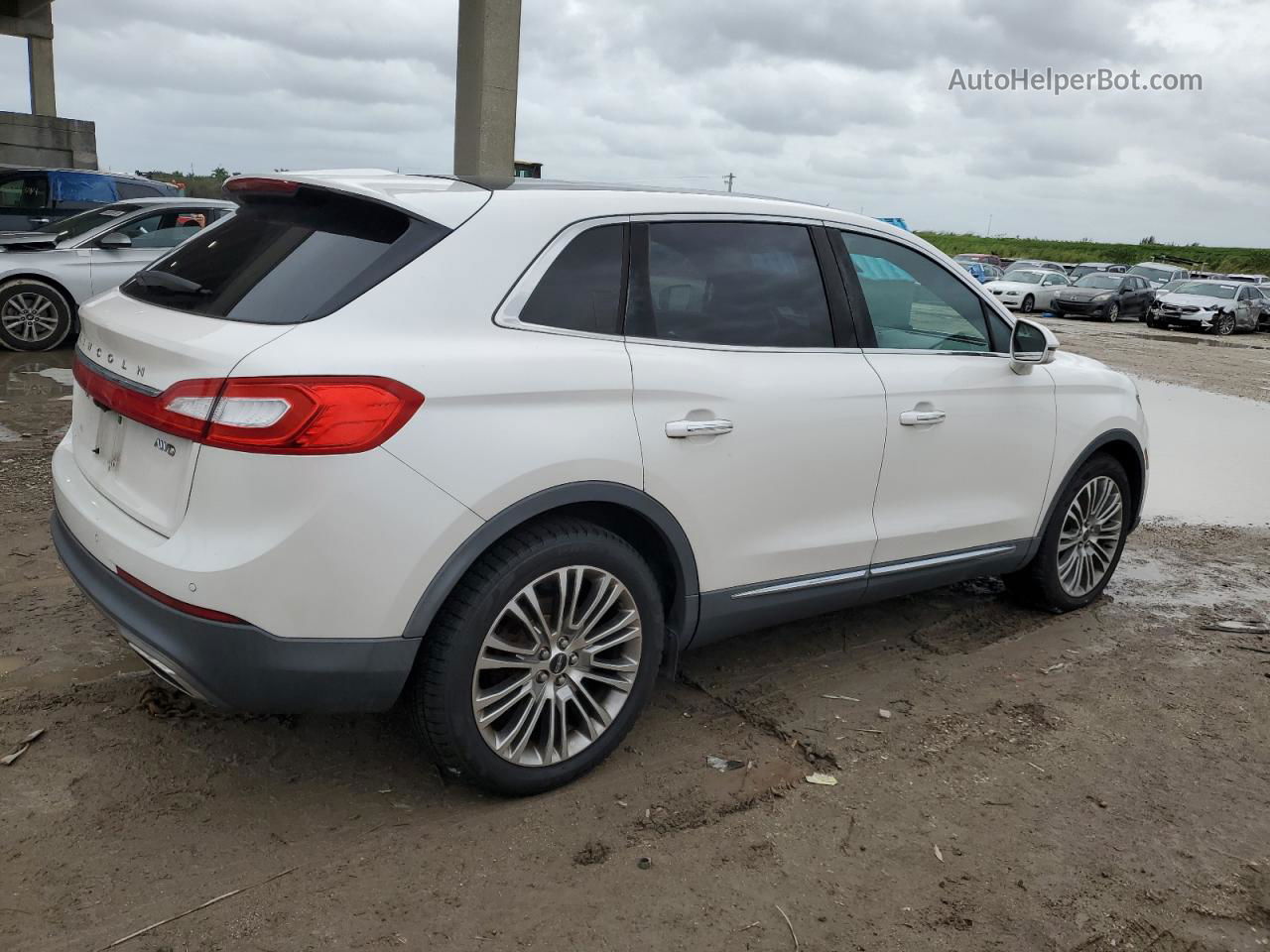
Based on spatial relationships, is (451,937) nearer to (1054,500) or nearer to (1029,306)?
(1054,500)

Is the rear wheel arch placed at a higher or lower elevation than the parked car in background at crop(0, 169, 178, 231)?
lower

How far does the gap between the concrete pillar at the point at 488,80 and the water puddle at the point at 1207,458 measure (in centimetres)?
860

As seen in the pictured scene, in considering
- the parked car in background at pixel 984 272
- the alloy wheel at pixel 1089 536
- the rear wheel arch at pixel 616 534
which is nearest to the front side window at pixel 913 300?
the alloy wheel at pixel 1089 536

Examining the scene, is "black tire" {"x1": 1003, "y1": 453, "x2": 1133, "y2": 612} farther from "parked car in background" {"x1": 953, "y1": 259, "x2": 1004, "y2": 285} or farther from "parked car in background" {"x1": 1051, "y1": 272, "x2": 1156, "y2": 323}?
"parked car in background" {"x1": 953, "y1": 259, "x2": 1004, "y2": 285}

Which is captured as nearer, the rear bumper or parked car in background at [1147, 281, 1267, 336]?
the rear bumper

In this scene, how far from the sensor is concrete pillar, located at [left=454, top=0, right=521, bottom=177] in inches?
551

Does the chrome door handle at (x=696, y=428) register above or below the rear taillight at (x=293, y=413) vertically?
below

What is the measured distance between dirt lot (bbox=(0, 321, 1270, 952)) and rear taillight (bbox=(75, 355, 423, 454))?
113 centimetres

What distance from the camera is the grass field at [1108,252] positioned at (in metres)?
69.7

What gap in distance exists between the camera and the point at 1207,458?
32.5ft

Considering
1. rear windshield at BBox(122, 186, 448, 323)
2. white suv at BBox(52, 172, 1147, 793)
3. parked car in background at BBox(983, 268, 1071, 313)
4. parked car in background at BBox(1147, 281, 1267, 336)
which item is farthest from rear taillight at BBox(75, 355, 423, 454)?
parked car in background at BBox(1147, 281, 1267, 336)

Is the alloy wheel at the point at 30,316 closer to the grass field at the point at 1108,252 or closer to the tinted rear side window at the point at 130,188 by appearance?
the tinted rear side window at the point at 130,188

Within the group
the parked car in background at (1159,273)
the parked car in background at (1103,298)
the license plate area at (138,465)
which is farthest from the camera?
the parked car in background at (1159,273)

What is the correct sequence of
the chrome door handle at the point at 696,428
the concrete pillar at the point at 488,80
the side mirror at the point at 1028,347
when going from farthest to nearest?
the concrete pillar at the point at 488,80
the side mirror at the point at 1028,347
the chrome door handle at the point at 696,428
